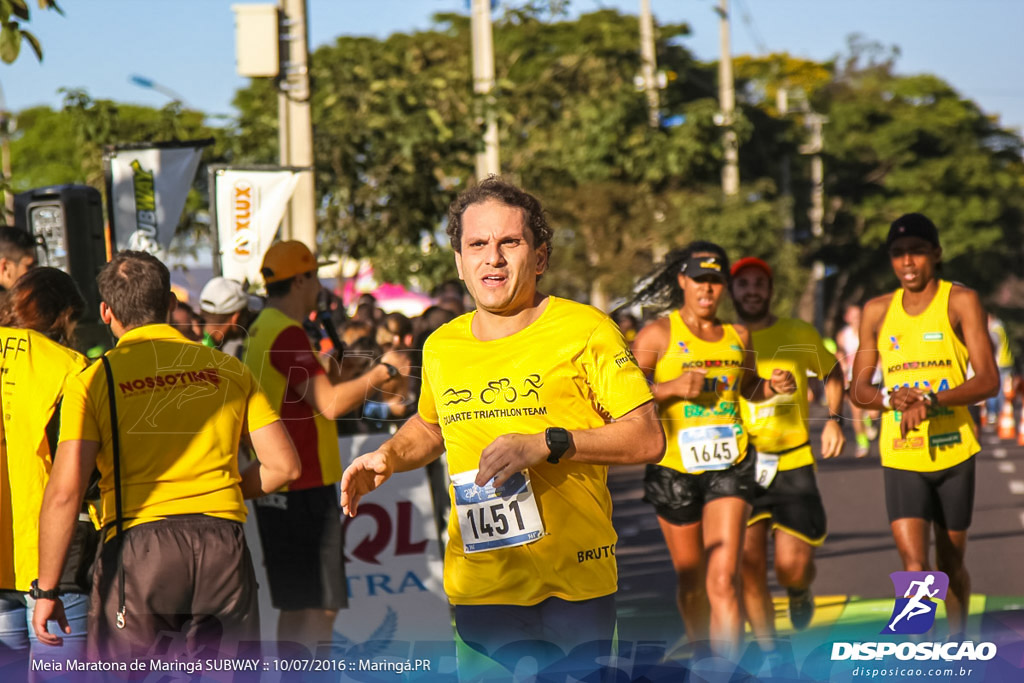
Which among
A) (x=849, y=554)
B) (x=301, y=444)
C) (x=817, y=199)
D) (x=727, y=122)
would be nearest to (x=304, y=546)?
(x=301, y=444)

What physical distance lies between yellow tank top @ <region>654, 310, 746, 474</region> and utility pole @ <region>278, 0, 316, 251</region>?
3740 mm

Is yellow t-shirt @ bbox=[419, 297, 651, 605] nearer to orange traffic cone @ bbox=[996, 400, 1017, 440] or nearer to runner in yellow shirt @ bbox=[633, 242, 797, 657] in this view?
runner in yellow shirt @ bbox=[633, 242, 797, 657]

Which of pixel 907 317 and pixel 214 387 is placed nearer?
pixel 214 387

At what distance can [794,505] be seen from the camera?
7.44 metres

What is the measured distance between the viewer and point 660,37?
46.1 metres

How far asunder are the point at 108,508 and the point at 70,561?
0.64 metres

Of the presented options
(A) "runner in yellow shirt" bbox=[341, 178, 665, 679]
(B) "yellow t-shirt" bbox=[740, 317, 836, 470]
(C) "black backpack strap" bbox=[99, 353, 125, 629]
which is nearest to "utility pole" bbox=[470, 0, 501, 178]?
(B) "yellow t-shirt" bbox=[740, 317, 836, 470]

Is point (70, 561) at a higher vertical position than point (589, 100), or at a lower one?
lower

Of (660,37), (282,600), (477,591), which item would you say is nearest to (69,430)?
(477,591)

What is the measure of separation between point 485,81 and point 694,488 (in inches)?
373

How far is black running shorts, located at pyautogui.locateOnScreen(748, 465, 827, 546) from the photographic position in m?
7.43

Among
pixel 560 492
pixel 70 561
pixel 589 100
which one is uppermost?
pixel 589 100

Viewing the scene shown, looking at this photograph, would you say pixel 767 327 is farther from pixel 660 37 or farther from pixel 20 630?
pixel 660 37

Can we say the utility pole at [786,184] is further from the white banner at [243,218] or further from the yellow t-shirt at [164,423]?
the yellow t-shirt at [164,423]
